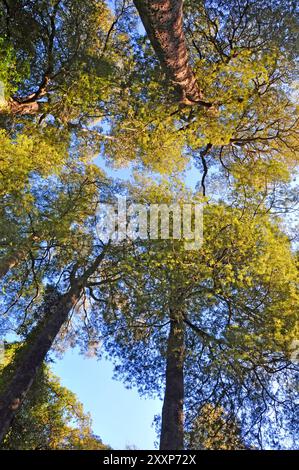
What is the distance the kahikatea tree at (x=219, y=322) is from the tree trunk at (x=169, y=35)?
3071 millimetres

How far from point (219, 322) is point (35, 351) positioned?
541 cm

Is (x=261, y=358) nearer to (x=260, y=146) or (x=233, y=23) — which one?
(x=260, y=146)

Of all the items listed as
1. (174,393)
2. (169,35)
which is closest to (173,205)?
(169,35)

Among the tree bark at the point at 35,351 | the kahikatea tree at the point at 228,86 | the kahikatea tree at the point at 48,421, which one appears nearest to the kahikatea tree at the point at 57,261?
the tree bark at the point at 35,351

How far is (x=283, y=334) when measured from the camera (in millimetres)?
8344

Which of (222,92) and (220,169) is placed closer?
(222,92)

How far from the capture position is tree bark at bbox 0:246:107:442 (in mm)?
8683

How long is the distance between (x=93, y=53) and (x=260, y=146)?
624 cm

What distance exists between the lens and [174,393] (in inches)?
364

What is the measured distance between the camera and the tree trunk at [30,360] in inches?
339

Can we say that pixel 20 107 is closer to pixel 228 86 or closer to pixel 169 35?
pixel 169 35

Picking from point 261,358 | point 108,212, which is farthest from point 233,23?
point 261,358

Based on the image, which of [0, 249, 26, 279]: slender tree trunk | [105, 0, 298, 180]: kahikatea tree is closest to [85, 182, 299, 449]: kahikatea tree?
[105, 0, 298, 180]: kahikatea tree

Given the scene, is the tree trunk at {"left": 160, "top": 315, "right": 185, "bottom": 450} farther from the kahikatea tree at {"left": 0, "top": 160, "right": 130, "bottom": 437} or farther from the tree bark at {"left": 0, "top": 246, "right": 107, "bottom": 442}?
the tree bark at {"left": 0, "top": 246, "right": 107, "bottom": 442}
